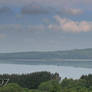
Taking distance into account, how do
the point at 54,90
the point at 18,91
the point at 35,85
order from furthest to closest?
1. the point at 35,85
2. the point at 18,91
3. the point at 54,90

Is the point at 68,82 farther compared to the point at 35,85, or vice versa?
the point at 35,85

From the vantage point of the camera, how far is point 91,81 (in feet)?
285

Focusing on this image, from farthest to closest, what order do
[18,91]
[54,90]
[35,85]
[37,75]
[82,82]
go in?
[37,75]
[35,85]
[82,82]
[18,91]
[54,90]

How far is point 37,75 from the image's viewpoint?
111250 mm

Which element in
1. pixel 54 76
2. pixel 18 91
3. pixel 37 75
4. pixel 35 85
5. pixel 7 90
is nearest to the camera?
pixel 7 90

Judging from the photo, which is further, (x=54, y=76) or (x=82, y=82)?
(x=54, y=76)

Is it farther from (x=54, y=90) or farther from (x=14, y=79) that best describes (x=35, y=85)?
(x=54, y=90)

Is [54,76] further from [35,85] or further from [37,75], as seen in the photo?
[35,85]

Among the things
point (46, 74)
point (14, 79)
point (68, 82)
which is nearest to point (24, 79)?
point (14, 79)

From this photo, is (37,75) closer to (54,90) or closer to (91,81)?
(91,81)

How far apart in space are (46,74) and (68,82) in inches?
1208

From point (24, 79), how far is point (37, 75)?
7349 millimetres

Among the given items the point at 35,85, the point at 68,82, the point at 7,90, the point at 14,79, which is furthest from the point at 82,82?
the point at 7,90

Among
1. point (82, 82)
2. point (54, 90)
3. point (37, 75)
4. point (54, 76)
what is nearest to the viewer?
point (54, 90)
